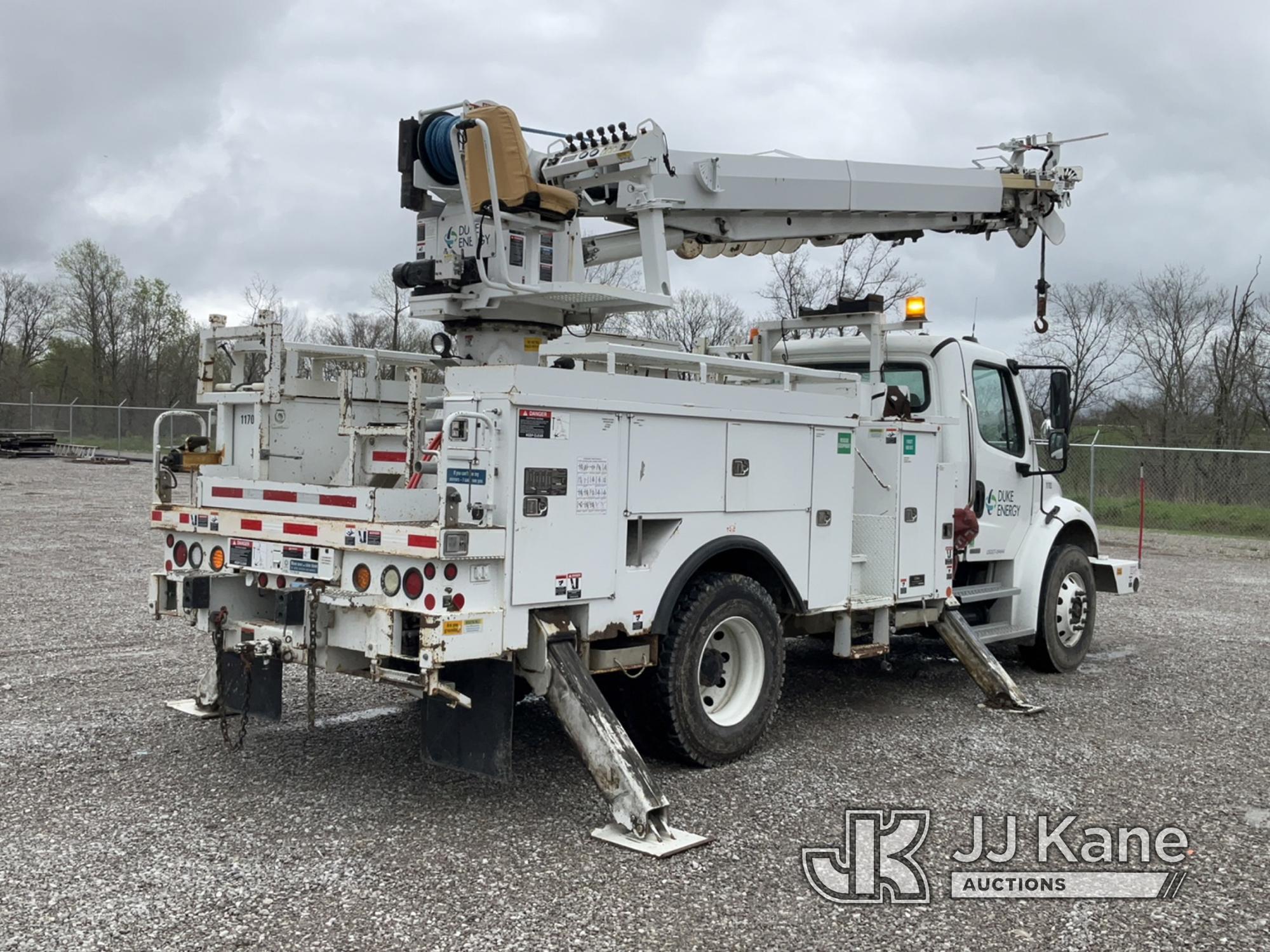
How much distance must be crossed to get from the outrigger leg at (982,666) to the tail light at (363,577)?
409 centimetres

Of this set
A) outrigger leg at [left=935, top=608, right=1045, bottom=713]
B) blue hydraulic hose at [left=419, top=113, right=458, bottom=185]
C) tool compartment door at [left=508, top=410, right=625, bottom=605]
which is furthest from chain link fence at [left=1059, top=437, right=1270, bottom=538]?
tool compartment door at [left=508, top=410, right=625, bottom=605]

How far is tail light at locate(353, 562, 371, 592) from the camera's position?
4.89 meters

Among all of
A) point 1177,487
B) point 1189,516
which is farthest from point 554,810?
point 1177,487

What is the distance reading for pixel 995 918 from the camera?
4.19 metres

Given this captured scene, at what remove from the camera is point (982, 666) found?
7477 mm

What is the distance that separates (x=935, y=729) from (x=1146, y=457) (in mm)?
17032

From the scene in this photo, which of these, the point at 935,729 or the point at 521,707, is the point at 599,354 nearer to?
the point at 521,707

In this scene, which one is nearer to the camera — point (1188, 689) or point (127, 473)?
point (1188, 689)

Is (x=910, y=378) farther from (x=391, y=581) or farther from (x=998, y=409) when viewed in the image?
(x=391, y=581)

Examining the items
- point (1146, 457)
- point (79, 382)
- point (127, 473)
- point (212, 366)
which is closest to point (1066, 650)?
point (212, 366)

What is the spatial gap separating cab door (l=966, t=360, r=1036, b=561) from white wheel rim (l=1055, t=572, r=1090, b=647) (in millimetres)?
613

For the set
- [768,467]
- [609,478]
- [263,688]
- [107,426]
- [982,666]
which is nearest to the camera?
[609,478]

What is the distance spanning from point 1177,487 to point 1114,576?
13.0 metres

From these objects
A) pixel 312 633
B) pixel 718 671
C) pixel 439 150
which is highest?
pixel 439 150
